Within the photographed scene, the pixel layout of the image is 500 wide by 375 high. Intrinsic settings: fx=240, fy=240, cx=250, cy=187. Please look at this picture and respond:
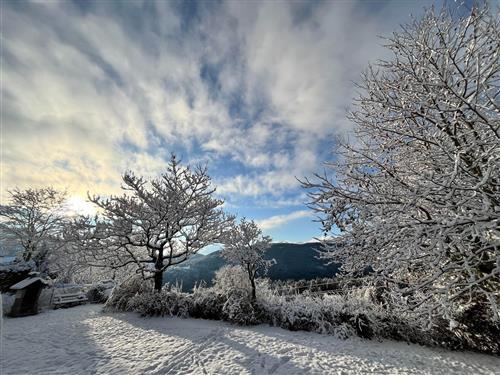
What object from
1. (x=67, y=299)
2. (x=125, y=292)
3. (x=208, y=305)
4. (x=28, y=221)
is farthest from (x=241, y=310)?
(x=28, y=221)

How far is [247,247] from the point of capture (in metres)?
10.8

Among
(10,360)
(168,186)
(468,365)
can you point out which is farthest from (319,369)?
(168,186)

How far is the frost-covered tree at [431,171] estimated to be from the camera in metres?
3.10

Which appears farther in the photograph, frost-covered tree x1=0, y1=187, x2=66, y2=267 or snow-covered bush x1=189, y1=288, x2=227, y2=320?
frost-covered tree x1=0, y1=187, x2=66, y2=267

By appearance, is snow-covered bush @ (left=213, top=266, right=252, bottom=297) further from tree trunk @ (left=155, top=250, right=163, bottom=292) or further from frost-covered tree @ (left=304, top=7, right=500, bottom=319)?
frost-covered tree @ (left=304, top=7, right=500, bottom=319)

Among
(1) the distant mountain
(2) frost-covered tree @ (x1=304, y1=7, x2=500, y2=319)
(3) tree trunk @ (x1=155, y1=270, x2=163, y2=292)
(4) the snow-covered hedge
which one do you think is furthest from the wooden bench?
(1) the distant mountain

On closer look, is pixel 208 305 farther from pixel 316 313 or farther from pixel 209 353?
pixel 316 313

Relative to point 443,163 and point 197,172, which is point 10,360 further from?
point 443,163

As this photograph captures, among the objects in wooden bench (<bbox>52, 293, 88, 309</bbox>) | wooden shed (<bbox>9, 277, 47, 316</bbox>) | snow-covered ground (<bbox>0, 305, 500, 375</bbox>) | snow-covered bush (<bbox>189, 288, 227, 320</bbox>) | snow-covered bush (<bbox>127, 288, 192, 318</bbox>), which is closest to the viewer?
snow-covered ground (<bbox>0, 305, 500, 375</bbox>)

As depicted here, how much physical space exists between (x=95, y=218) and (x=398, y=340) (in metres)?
12.0

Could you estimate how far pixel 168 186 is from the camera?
11086 mm

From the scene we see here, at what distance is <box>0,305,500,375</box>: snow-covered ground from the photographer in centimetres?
518

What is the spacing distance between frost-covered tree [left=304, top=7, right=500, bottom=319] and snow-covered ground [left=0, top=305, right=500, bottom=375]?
230cm

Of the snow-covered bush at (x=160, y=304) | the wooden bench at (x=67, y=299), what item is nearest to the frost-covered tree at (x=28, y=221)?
the wooden bench at (x=67, y=299)
